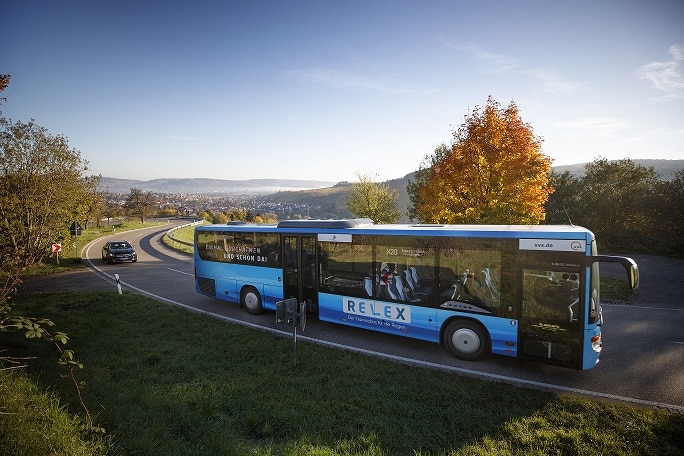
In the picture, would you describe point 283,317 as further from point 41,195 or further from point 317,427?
point 41,195

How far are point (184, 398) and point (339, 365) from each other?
325 centimetres

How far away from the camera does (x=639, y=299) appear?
1430 centimetres

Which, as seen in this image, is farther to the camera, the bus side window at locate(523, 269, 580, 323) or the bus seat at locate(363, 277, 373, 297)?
the bus seat at locate(363, 277, 373, 297)

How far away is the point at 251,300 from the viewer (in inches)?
497

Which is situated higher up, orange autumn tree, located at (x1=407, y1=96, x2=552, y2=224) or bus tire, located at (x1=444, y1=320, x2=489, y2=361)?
orange autumn tree, located at (x1=407, y1=96, x2=552, y2=224)

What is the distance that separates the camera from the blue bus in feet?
23.4

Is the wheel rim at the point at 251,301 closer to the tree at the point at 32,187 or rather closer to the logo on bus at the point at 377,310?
the logo on bus at the point at 377,310

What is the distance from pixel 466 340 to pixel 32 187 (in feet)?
68.7

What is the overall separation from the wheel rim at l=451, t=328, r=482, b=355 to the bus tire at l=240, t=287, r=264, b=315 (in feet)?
22.8

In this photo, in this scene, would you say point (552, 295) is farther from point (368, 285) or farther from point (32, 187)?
point (32, 187)

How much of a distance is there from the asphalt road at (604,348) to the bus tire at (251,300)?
296mm

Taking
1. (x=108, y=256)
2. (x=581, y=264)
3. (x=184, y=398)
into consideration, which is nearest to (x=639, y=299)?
(x=581, y=264)

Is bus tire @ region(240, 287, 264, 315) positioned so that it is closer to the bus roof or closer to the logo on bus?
the bus roof

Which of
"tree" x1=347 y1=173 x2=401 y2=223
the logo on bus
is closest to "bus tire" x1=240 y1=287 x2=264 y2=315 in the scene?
the logo on bus
